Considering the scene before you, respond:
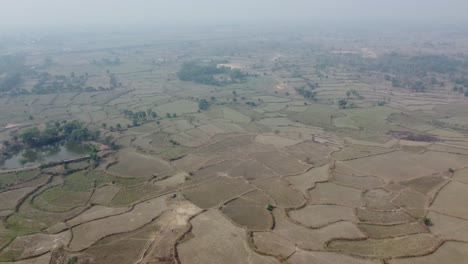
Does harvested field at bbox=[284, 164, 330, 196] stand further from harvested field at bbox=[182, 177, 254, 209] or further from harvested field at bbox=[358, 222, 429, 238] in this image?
harvested field at bbox=[358, 222, 429, 238]

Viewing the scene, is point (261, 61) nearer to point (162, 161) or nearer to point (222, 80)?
point (222, 80)

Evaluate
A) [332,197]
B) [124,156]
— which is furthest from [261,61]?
[332,197]

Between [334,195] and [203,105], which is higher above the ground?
[203,105]

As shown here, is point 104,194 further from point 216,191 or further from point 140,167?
point 216,191

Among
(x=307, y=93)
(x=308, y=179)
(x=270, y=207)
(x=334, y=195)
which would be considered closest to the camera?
(x=270, y=207)

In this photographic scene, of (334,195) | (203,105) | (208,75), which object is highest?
(208,75)

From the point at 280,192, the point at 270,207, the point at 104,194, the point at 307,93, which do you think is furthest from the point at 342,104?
the point at 104,194

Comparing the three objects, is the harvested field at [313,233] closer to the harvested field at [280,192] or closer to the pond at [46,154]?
the harvested field at [280,192]
